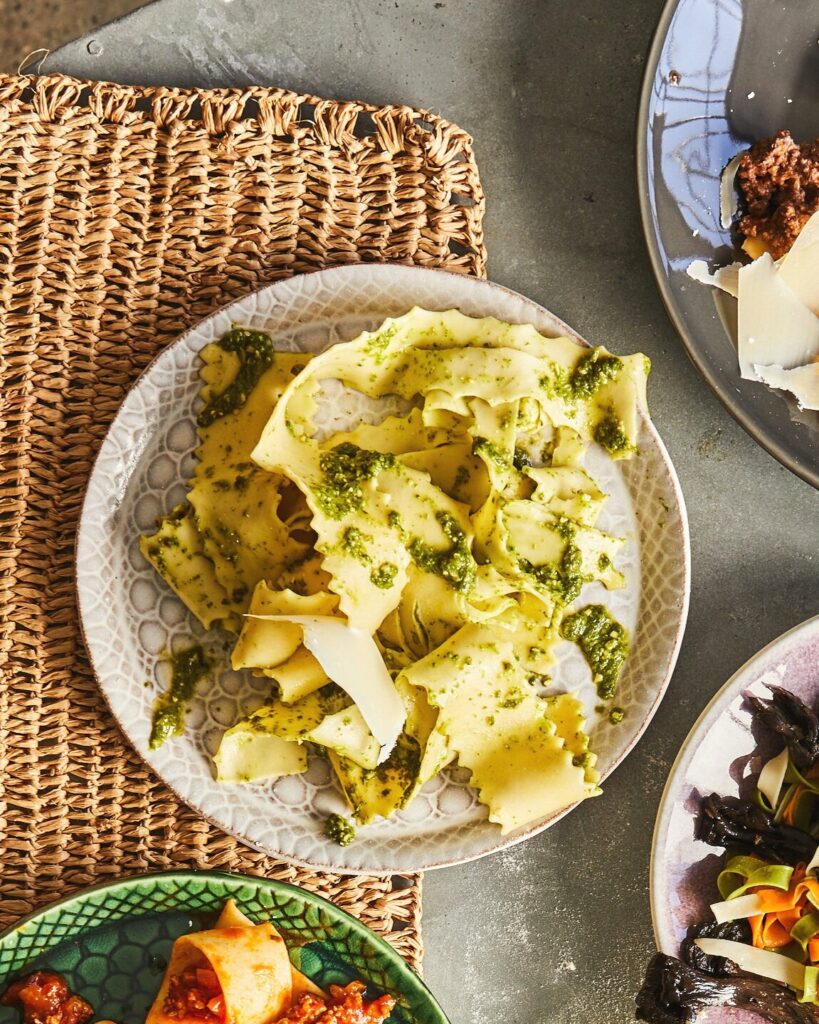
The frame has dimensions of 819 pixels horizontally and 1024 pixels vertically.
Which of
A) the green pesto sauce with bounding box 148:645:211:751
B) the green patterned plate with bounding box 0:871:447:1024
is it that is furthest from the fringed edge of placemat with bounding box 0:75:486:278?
the green patterned plate with bounding box 0:871:447:1024

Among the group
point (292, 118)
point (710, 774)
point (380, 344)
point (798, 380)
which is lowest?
point (710, 774)

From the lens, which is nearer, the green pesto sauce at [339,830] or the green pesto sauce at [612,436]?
the green pesto sauce at [339,830]

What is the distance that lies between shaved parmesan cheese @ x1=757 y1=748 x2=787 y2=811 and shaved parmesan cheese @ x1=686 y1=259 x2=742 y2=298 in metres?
1.57

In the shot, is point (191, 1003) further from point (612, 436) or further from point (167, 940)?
point (612, 436)

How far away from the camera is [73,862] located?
9.97 ft

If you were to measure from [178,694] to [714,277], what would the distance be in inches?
86.3

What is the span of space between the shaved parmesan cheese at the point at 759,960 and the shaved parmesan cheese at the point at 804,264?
2159mm

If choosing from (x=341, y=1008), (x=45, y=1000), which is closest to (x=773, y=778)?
(x=341, y=1008)

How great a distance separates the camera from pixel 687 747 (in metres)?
3.13

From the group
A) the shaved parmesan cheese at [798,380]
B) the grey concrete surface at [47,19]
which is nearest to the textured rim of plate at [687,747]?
the shaved parmesan cheese at [798,380]

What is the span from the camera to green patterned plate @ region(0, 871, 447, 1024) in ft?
9.49

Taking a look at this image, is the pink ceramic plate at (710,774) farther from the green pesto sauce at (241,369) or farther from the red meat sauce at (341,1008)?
the green pesto sauce at (241,369)

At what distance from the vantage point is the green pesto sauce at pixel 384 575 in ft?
9.47

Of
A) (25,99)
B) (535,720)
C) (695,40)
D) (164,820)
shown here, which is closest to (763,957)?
(535,720)
